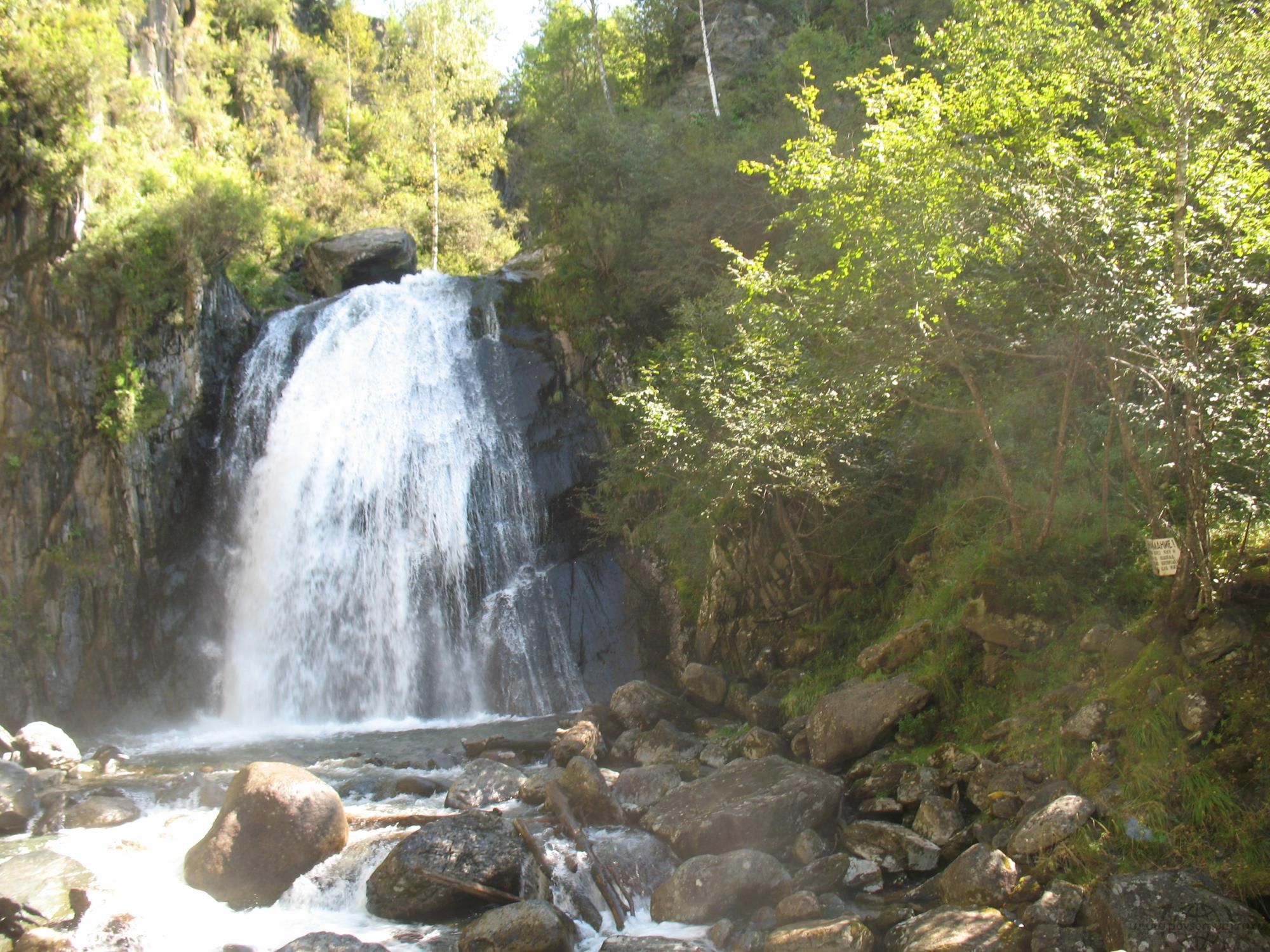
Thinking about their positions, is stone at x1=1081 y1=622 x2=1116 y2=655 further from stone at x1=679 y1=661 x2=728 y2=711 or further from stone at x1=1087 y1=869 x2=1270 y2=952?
stone at x1=679 y1=661 x2=728 y2=711

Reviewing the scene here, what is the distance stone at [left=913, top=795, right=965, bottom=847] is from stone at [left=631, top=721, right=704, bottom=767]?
10.5ft

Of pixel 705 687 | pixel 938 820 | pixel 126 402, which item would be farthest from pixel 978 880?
pixel 126 402

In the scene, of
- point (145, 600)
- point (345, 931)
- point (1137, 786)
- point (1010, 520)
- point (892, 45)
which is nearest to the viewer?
point (1137, 786)

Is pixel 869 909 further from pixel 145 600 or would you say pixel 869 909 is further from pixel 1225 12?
pixel 145 600

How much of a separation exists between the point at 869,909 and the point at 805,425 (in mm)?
5353

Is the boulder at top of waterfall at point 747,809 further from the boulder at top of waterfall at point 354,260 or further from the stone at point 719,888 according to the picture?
the boulder at top of waterfall at point 354,260

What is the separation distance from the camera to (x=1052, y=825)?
6.35 metres

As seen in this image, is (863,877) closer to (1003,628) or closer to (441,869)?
(1003,628)

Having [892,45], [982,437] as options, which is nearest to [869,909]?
[982,437]

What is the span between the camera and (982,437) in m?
10.8

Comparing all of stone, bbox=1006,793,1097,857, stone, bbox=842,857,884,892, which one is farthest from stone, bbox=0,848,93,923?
stone, bbox=1006,793,1097,857

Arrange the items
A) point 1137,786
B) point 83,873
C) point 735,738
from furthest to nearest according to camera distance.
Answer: point 735,738, point 83,873, point 1137,786

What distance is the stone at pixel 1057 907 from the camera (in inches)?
226

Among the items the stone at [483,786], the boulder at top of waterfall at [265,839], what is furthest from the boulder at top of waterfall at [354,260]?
the boulder at top of waterfall at [265,839]
